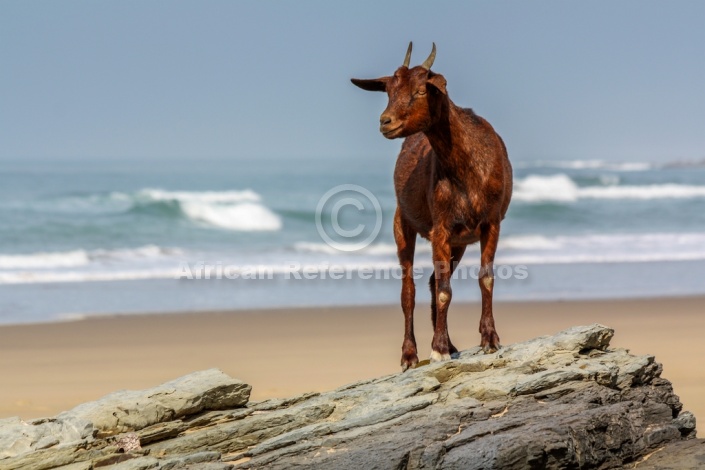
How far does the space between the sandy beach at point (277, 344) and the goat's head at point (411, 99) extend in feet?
14.3

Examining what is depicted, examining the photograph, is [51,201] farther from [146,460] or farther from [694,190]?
[146,460]

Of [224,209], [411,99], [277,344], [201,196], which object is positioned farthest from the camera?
[201,196]

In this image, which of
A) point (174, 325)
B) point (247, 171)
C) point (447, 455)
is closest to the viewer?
point (447, 455)

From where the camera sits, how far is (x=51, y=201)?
37750 millimetres

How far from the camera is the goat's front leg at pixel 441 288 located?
25.6 feet

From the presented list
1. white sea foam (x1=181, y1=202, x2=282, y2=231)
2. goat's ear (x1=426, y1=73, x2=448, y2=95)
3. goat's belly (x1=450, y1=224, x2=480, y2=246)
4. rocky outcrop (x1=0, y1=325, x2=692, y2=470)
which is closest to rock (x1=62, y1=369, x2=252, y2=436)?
rocky outcrop (x1=0, y1=325, x2=692, y2=470)

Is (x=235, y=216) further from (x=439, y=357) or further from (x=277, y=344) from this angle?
(x=439, y=357)

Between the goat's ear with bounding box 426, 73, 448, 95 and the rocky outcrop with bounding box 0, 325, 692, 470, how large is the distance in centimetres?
197

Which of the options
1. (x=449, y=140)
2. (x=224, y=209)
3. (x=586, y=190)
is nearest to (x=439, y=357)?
(x=449, y=140)

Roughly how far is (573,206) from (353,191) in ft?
38.8

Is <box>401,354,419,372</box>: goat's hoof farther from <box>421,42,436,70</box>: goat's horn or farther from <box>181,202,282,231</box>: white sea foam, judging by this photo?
<box>181,202,282,231</box>: white sea foam

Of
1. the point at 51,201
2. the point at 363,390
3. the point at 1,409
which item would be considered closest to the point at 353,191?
the point at 51,201

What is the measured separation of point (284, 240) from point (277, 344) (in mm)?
17066

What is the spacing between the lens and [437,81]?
24.3 feet
